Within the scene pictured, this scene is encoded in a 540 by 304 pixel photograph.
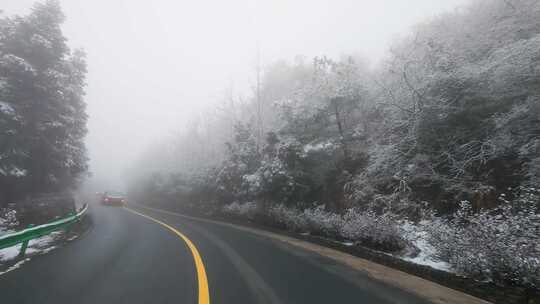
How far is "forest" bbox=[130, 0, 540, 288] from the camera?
254 inches

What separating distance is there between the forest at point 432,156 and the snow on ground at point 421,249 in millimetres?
38

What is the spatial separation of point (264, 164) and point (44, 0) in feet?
61.3

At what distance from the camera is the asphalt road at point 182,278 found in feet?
15.7

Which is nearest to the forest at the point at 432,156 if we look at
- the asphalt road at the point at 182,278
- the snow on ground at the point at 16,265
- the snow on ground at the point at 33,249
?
the asphalt road at the point at 182,278

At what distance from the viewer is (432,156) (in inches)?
431

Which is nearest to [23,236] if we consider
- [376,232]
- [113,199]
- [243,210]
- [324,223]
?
[324,223]

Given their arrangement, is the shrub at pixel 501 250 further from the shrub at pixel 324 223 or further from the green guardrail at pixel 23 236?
the green guardrail at pixel 23 236

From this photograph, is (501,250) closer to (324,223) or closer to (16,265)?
(324,223)

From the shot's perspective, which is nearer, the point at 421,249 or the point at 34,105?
the point at 421,249

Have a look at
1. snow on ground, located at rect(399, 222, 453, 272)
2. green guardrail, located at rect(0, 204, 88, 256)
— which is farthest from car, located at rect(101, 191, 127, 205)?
snow on ground, located at rect(399, 222, 453, 272)

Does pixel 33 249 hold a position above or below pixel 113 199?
below

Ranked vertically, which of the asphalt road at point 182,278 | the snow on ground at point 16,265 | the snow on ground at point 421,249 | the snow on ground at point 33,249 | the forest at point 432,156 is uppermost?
the forest at point 432,156

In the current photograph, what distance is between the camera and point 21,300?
4469 mm

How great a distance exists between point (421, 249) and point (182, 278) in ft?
19.7
